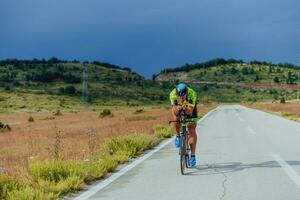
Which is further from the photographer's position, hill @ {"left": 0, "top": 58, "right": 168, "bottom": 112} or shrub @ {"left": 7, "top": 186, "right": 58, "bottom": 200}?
hill @ {"left": 0, "top": 58, "right": 168, "bottom": 112}

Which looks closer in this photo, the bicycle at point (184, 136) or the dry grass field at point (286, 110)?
the bicycle at point (184, 136)

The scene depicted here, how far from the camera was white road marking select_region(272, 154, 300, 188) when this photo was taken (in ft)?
33.7

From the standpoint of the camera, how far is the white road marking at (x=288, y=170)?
10285mm

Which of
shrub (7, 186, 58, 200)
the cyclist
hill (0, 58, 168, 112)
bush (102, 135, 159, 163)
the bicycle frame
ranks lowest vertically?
shrub (7, 186, 58, 200)

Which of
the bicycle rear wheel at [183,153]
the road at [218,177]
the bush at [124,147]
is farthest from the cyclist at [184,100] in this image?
the bush at [124,147]

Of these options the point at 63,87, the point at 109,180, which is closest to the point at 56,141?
the point at 109,180

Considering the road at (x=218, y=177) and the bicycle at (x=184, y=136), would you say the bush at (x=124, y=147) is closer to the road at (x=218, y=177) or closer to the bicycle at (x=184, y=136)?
the road at (x=218, y=177)

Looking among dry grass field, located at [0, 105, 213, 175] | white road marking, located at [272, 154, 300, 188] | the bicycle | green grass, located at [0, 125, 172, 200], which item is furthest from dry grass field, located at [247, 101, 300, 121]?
green grass, located at [0, 125, 172, 200]

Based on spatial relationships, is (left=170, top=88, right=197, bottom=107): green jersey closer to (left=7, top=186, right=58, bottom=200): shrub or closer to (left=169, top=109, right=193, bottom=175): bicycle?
(left=169, top=109, right=193, bottom=175): bicycle

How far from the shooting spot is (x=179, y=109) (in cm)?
1154

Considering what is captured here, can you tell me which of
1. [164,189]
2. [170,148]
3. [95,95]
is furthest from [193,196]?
[95,95]

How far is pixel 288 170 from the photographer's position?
38.0ft

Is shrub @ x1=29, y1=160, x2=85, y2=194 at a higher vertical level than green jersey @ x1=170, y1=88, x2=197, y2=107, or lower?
lower

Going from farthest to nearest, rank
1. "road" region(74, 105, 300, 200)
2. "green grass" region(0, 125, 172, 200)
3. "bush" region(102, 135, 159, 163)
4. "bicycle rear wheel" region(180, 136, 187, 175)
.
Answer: "bush" region(102, 135, 159, 163), "bicycle rear wheel" region(180, 136, 187, 175), "road" region(74, 105, 300, 200), "green grass" region(0, 125, 172, 200)
